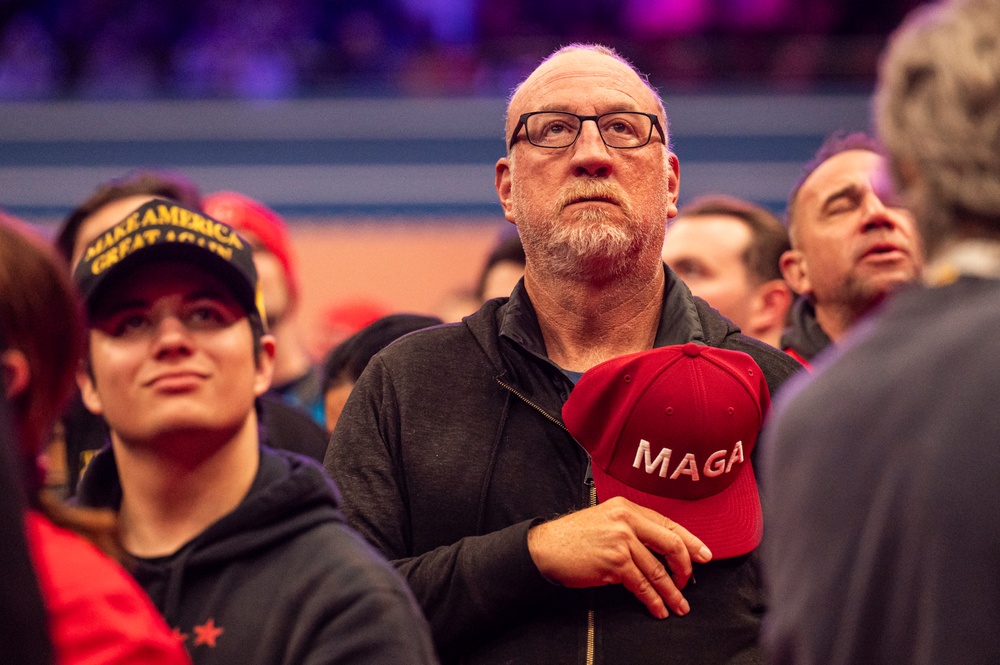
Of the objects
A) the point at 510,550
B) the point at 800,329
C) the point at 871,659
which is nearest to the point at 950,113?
the point at 871,659

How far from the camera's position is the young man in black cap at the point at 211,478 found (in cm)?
174

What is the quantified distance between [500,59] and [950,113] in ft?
35.8

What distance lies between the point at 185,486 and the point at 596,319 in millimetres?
917

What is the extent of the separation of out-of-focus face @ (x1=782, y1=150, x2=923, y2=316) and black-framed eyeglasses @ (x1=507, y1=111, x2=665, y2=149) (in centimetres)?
89

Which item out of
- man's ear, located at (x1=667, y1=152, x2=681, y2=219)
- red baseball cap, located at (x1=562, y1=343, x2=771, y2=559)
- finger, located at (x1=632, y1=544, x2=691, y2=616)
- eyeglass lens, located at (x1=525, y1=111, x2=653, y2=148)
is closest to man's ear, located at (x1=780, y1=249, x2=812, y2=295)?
man's ear, located at (x1=667, y1=152, x2=681, y2=219)

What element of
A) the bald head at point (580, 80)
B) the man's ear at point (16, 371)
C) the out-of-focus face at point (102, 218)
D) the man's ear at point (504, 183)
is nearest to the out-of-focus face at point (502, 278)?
the out-of-focus face at point (102, 218)

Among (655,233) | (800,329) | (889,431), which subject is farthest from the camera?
(800,329)

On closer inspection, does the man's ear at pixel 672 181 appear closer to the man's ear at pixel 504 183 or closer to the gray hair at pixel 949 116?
the man's ear at pixel 504 183

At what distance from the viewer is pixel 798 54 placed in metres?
11.6

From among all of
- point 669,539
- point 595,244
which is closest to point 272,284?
point 595,244

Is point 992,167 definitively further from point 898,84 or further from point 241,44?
point 241,44

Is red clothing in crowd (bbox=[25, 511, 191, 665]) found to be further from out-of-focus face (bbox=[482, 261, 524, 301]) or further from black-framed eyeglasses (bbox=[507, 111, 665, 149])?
out-of-focus face (bbox=[482, 261, 524, 301])

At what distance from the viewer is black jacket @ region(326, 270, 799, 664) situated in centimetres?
219

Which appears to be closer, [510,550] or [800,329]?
[510,550]
